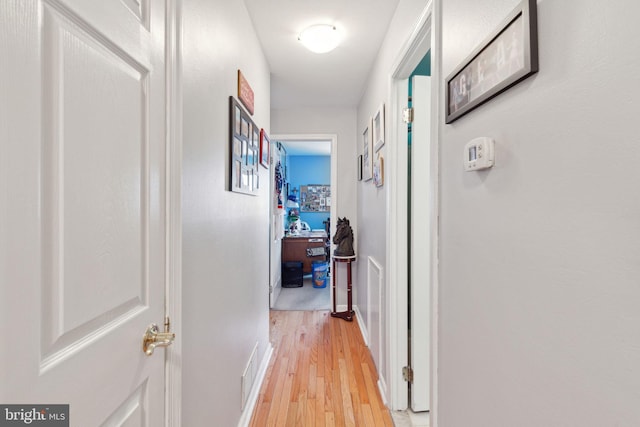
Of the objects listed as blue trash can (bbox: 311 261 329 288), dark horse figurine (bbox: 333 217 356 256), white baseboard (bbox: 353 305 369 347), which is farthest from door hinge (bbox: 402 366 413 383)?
blue trash can (bbox: 311 261 329 288)

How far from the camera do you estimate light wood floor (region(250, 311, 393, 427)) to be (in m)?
1.89

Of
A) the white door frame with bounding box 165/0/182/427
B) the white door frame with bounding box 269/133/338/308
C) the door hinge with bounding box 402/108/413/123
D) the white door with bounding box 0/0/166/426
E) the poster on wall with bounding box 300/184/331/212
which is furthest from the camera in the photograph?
the poster on wall with bounding box 300/184/331/212

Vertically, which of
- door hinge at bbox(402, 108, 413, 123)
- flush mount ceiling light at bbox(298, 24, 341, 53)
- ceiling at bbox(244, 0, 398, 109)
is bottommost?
door hinge at bbox(402, 108, 413, 123)

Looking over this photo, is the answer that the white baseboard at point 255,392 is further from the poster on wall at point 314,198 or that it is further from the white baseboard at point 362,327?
the poster on wall at point 314,198

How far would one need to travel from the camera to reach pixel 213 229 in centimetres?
129

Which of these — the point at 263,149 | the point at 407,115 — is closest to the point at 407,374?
the point at 407,115

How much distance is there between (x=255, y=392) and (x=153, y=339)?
1.49 m

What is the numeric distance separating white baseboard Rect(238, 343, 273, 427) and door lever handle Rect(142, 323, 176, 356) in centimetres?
115

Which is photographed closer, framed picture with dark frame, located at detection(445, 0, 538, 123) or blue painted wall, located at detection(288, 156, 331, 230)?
framed picture with dark frame, located at detection(445, 0, 538, 123)

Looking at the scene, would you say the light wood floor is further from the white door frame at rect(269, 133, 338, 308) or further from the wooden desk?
the wooden desk

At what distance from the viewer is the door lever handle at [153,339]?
0.80 meters

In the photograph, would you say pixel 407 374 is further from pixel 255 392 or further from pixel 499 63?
pixel 499 63

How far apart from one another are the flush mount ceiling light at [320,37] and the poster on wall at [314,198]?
4.59 meters

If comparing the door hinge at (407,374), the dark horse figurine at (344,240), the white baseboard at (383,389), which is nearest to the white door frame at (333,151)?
the dark horse figurine at (344,240)
